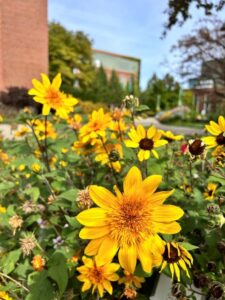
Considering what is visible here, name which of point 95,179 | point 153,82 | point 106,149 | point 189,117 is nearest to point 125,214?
point 106,149

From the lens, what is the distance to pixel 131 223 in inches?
27.4

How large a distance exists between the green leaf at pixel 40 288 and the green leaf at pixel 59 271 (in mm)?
31

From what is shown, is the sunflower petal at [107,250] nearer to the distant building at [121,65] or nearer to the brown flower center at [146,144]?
the brown flower center at [146,144]

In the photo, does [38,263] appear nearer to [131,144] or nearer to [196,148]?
[131,144]

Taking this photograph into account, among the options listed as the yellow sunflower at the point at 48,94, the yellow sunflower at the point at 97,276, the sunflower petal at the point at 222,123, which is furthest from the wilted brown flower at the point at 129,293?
the yellow sunflower at the point at 48,94

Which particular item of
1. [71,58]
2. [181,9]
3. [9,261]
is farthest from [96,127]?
[71,58]

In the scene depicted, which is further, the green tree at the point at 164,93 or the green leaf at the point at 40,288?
the green tree at the point at 164,93

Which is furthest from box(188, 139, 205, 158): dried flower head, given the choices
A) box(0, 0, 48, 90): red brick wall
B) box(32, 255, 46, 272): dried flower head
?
box(0, 0, 48, 90): red brick wall

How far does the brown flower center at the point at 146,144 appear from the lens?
1.13 m

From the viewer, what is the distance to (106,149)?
1373mm

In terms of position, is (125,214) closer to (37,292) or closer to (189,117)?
(37,292)

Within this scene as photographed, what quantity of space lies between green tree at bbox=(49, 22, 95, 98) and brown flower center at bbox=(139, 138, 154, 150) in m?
25.0

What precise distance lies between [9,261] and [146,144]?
1.89 feet

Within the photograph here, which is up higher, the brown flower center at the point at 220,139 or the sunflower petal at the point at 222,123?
the sunflower petal at the point at 222,123
